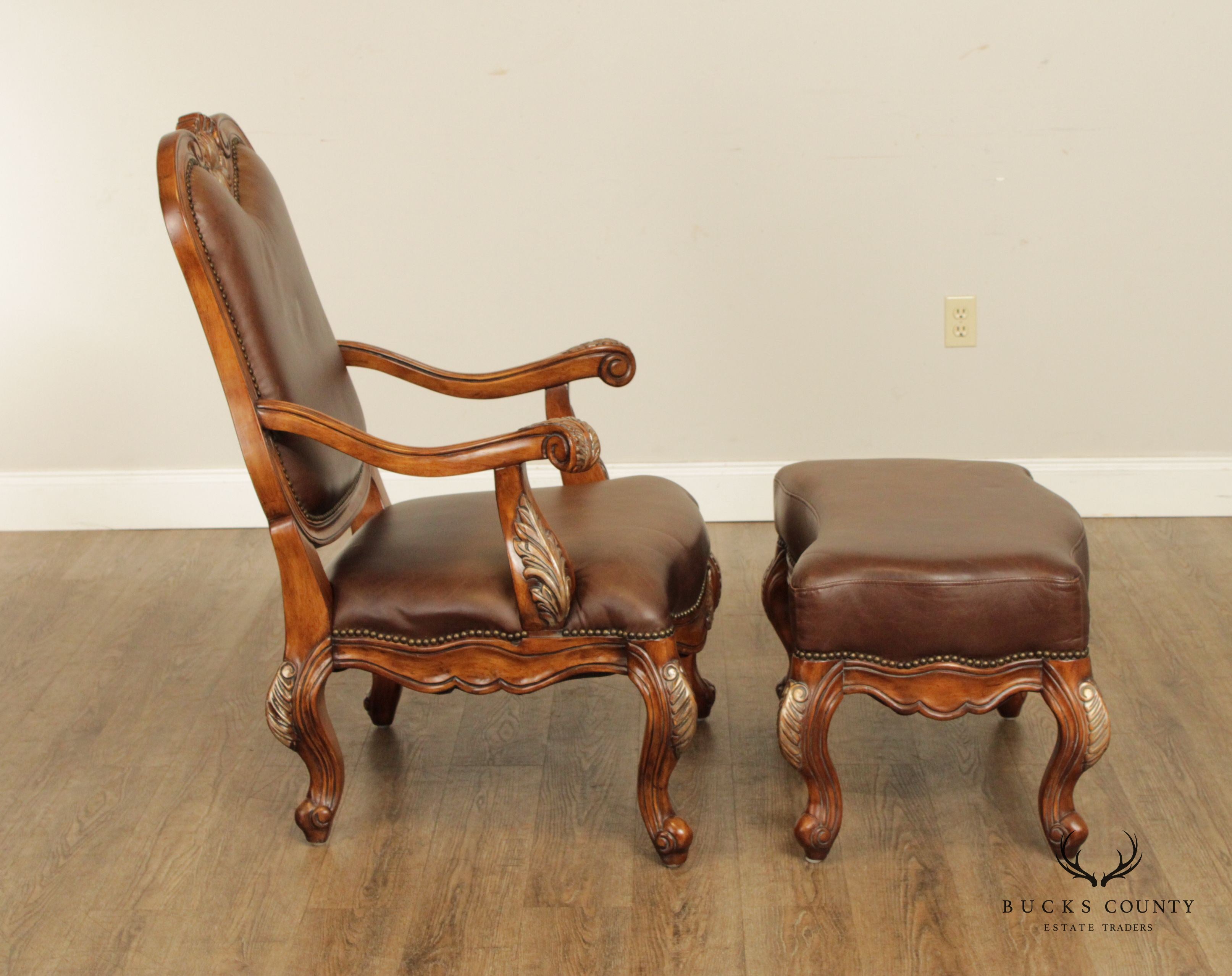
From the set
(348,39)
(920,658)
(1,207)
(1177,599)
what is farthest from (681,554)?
(1,207)

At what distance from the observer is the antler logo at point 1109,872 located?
1637 millimetres

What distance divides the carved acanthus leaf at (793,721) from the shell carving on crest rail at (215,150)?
1065 mm

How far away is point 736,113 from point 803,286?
43 centimetres

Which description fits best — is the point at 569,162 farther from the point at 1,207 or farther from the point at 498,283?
the point at 1,207

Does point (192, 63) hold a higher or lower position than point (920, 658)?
higher

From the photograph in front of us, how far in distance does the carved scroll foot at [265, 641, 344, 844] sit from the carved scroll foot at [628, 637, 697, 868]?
443 millimetres


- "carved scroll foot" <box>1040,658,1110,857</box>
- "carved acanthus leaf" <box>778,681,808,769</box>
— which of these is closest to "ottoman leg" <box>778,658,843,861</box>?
"carved acanthus leaf" <box>778,681,808,769</box>

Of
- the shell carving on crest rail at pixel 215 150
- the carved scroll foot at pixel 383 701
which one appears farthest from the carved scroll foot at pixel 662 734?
the shell carving on crest rail at pixel 215 150

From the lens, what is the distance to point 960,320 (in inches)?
115

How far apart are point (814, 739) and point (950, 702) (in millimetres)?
188

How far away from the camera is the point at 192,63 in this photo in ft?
9.34

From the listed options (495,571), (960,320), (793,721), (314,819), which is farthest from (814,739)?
(960,320)

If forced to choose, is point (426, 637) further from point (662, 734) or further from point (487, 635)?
point (662, 734)

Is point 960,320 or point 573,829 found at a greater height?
point 960,320
